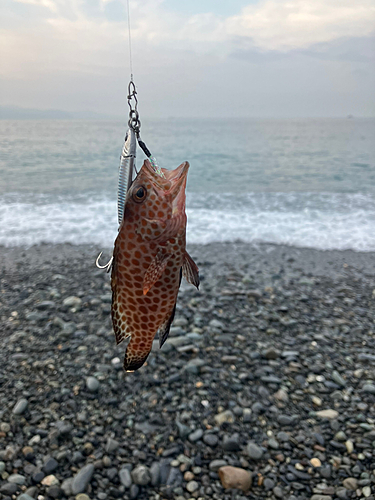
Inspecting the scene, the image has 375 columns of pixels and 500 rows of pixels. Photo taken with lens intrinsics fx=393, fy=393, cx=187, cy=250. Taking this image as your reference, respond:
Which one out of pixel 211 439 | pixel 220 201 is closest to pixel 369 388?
pixel 211 439

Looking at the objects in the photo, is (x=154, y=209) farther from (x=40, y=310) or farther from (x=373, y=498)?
(x=40, y=310)

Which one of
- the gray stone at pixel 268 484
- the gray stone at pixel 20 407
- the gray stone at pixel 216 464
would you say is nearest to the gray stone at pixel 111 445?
the gray stone at pixel 216 464

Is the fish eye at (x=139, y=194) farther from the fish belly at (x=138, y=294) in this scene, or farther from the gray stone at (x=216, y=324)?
the gray stone at (x=216, y=324)

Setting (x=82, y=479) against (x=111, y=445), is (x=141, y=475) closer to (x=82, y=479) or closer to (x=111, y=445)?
(x=111, y=445)

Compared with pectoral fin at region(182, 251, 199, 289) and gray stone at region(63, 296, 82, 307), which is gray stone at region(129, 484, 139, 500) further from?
gray stone at region(63, 296, 82, 307)

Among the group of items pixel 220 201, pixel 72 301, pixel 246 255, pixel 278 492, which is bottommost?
pixel 278 492

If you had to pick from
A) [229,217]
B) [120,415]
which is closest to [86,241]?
[229,217]
